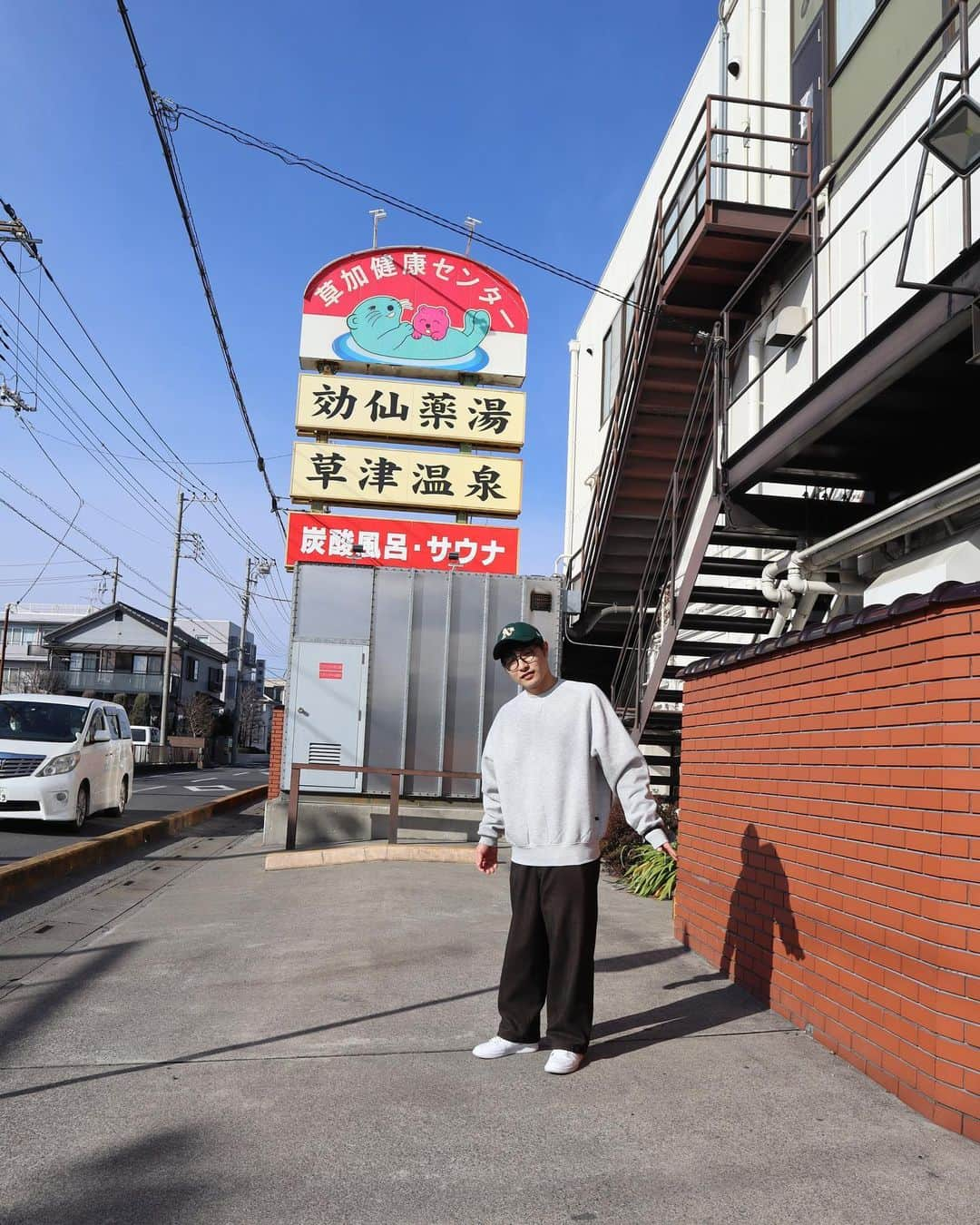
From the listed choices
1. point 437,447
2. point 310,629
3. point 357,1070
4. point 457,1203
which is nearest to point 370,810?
point 310,629

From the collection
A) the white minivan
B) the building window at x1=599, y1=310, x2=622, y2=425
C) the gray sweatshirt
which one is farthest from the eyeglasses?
the building window at x1=599, y1=310, x2=622, y2=425

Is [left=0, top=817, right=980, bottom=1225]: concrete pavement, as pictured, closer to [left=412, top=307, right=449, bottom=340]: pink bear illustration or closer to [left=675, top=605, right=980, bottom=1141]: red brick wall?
[left=675, top=605, right=980, bottom=1141]: red brick wall

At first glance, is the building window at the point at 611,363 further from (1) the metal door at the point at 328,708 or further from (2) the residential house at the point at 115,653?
(2) the residential house at the point at 115,653

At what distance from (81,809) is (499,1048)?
404 inches

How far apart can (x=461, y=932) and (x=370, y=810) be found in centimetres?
599

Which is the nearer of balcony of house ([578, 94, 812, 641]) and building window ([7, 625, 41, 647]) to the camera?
balcony of house ([578, 94, 812, 641])

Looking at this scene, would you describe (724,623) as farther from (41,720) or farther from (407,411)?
(41,720)

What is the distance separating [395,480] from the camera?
14.9 metres

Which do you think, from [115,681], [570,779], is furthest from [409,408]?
[115,681]

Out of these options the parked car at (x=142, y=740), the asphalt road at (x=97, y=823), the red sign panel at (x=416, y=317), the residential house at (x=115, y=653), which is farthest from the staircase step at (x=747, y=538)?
the residential house at (x=115, y=653)

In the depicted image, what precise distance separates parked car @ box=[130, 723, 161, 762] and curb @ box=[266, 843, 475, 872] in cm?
2126

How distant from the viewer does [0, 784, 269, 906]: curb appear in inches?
318

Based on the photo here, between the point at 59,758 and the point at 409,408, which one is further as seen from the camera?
the point at 409,408

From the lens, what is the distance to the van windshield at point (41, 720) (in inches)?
505
